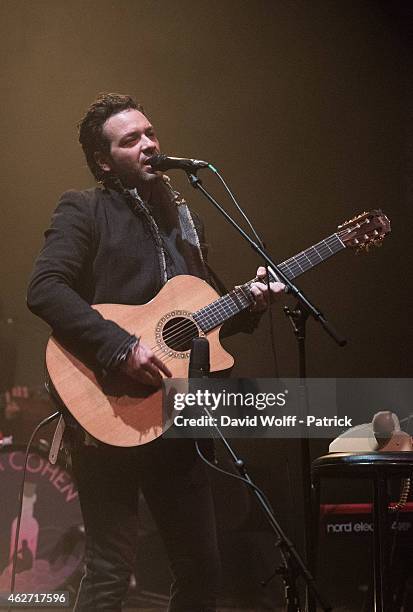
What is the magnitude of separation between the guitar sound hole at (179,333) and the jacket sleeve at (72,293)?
0.13m

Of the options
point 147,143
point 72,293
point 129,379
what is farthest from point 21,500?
point 147,143

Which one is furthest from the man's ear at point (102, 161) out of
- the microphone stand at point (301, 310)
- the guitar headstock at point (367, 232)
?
the guitar headstock at point (367, 232)

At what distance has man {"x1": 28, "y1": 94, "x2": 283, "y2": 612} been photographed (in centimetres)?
220

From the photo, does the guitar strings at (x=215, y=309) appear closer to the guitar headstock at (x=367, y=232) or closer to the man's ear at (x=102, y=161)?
the guitar headstock at (x=367, y=232)

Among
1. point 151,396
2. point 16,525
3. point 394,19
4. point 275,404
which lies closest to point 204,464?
point 151,396

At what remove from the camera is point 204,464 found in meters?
2.31

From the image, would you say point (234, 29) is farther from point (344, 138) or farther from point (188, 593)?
point (188, 593)

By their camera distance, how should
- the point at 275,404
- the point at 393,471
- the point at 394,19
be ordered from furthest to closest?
1. the point at 394,19
2. the point at 275,404
3. the point at 393,471

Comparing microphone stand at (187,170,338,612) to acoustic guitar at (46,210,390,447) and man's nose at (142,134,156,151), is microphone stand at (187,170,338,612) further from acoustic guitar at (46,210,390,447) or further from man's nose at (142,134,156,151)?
man's nose at (142,134,156,151)

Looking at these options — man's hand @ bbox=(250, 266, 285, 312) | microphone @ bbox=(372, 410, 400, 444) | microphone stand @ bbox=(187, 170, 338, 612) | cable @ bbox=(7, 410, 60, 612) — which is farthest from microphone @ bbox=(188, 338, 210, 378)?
microphone @ bbox=(372, 410, 400, 444)

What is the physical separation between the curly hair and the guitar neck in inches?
25.0

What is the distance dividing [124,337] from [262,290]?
49 cm

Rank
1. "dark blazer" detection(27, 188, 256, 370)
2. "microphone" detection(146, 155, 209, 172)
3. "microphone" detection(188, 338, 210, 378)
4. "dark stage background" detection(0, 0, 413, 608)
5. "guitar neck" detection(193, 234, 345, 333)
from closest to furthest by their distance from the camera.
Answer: "microphone" detection(188, 338, 210, 378) → "microphone" detection(146, 155, 209, 172) → "dark blazer" detection(27, 188, 256, 370) → "guitar neck" detection(193, 234, 345, 333) → "dark stage background" detection(0, 0, 413, 608)

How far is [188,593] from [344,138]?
1.88 meters
